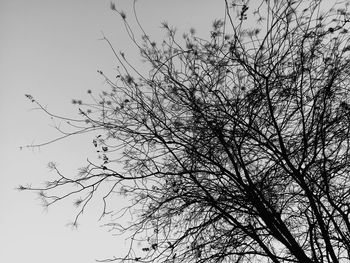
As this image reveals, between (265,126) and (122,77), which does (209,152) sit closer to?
(265,126)

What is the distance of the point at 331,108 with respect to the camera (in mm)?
3408

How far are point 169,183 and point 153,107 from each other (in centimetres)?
96

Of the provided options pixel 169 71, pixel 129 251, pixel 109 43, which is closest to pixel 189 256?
pixel 129 251

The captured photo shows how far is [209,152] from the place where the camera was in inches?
136

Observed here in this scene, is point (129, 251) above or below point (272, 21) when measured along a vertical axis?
below

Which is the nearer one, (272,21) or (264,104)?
(272,21)

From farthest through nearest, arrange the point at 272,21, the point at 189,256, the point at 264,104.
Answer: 1. the point at 264,104
2. the point at 189,256
3. the point at 272,21

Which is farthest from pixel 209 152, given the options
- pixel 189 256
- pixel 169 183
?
pixel 189 256

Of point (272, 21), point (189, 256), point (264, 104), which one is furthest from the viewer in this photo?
point (264, 104)

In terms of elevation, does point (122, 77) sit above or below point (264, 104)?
above

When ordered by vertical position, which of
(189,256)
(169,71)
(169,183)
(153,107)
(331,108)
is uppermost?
(169,71)

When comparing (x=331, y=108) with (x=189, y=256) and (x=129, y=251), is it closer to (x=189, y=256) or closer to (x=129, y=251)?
(x=189, y=256)

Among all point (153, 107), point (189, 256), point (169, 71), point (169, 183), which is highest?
point (169, 71)

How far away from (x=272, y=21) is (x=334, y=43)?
873 mm
